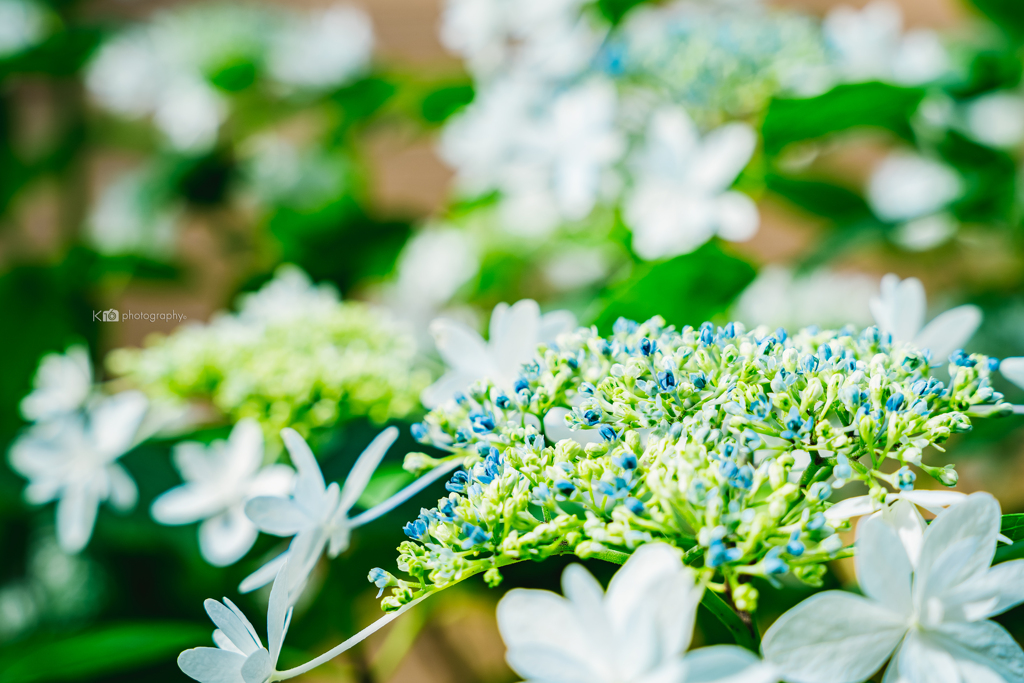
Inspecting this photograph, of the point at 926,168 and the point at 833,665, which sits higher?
the point at 833,665

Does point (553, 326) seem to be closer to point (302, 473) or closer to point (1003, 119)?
point (302, 473)

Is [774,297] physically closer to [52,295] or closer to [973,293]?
[973,293]

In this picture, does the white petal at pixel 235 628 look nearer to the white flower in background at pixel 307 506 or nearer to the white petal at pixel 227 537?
the white flower in background at pixel 307 506

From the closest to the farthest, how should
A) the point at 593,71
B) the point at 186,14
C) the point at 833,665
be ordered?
the point at 833,665 → the point at 593,71 → the point at 186,14

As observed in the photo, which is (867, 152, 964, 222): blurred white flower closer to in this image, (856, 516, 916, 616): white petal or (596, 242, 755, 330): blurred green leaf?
(596, 242, 755, 330): blurred green leaf

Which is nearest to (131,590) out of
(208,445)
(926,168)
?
(208,445)

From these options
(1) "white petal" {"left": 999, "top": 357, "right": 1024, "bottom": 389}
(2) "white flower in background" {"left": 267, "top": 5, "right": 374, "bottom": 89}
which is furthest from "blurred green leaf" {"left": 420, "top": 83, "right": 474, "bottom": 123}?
(1) "white petal" {"left": 999, "top": 357, "right": 1024, "bottom": 389}
